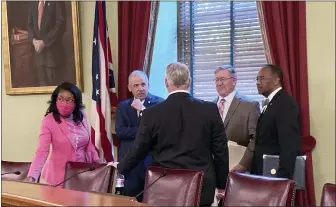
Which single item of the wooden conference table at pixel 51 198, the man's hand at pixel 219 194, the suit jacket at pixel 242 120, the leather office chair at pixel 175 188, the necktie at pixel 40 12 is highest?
the necktie at pixel 40 12

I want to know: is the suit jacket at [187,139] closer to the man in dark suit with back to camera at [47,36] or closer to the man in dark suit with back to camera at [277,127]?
the man in dark suit with back to camera at [277,127]

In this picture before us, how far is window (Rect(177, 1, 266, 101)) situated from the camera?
4285 mm

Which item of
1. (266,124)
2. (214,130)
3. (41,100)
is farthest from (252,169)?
(41,100)

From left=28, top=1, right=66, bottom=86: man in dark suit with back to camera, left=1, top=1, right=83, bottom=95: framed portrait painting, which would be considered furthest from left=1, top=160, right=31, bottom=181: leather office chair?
left=28, top=1, right=66, bottom=86: man in dark suit with back to camera

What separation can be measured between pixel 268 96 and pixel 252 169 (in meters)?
0.55

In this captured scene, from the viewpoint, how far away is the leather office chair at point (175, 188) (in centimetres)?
260

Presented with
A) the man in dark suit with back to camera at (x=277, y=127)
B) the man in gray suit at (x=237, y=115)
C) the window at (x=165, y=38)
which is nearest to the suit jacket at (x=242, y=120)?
the man in gray suit at (x=237, y=115)

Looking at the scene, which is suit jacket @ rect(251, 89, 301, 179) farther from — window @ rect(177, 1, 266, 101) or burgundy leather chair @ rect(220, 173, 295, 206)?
window @ rect(177, 1, 266, 101)

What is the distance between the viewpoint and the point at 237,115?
361cm

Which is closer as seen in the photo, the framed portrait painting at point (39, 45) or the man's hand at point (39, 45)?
the framed portrait painting at point (39, 45)

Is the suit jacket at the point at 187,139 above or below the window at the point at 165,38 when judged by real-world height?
below

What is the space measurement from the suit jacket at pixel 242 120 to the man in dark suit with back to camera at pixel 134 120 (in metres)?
0.74

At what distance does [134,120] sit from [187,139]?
4.11 feet

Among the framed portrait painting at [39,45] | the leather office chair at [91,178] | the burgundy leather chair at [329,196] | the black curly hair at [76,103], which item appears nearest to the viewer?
the burgundy leather chair at [329,196]
